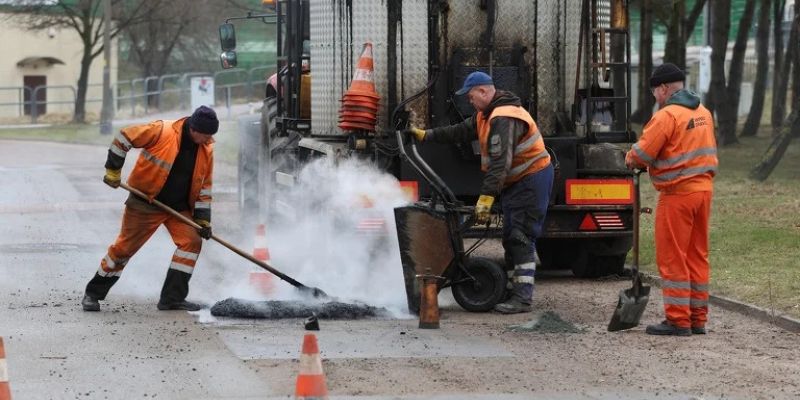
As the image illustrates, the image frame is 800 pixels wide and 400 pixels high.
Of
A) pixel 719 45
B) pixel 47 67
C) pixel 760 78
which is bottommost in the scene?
pixel 760 78

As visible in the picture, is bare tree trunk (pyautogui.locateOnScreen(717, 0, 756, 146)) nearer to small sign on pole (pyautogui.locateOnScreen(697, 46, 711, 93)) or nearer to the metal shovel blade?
small sign on pole (pyautogui.locateOnScreen(697, 46, 711, 93))

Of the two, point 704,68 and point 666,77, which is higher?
point 704,68

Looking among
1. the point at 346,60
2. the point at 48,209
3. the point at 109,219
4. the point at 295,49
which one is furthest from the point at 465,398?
the point at 48,209

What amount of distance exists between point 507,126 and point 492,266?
97cm

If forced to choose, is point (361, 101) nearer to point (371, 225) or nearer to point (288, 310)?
point (371, 225)

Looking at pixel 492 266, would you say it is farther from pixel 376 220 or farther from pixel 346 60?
pixel 346 60

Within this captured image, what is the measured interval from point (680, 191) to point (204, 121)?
316 cm

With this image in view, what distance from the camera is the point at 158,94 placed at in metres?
45.6

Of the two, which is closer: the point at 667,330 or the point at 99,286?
the point at 667,330

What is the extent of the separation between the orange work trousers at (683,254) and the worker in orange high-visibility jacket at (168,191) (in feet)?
9.98

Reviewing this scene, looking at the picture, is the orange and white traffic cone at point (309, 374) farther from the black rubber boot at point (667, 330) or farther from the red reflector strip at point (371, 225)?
the red reflector strip at point (371, 225)

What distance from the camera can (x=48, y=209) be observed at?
17125 mm

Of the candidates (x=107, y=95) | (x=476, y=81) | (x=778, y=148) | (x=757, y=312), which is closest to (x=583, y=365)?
(x=757, y=312)

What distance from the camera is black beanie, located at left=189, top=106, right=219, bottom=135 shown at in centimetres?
930
